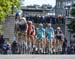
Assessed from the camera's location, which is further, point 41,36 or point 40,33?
point 40,33

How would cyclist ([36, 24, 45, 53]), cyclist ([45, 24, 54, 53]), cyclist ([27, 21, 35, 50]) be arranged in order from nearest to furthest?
cyclist ([45, 24, 54, 53]) → cyclist ([36, 24, 45, 53]) → cyclist ([27, 21, 35, 50])

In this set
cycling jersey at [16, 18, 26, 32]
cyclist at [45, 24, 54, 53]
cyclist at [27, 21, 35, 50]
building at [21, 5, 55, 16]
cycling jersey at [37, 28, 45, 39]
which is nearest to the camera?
cyclist at [45, 24, 54, 53]

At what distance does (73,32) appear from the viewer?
2795 centimetres

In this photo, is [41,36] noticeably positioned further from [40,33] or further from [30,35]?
[30,35]

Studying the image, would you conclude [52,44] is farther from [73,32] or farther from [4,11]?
[73,32]

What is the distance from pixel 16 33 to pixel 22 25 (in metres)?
1.63

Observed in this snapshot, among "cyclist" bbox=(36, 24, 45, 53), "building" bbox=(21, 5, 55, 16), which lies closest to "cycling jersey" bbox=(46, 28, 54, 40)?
"cyclist" bbox=(36, 24, 45, 53)

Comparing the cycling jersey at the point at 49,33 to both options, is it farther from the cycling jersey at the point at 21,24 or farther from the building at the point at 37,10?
the building at the point at 37,10

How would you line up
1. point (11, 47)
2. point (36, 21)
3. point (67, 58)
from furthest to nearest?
point (36, 21) < point (11, 47) < point (67, 58)

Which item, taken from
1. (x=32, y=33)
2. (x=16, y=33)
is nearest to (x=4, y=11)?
(x=16, y=33)

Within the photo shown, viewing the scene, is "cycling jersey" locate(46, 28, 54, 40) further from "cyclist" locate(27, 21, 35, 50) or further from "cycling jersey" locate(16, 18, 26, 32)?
"cycling jersey" locate(16, 18, 26, 32)

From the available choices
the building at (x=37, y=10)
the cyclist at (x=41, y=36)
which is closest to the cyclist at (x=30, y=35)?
the cyclist at (x=41, y=36)

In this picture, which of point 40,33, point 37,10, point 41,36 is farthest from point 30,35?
point 37,10

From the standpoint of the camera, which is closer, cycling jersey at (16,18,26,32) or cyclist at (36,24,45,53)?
cyclist at (36,24,45,53)
